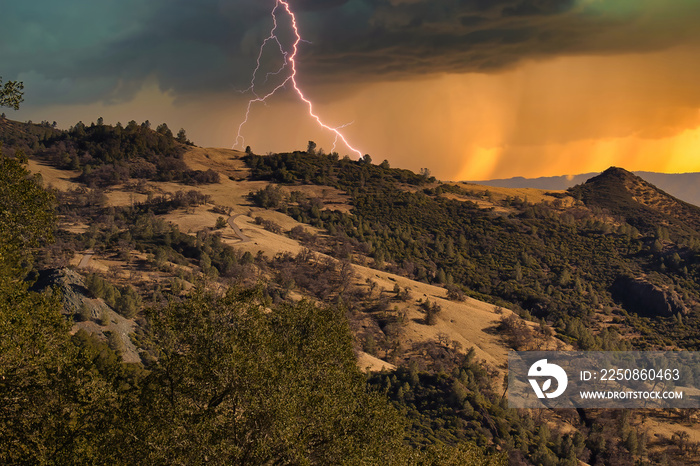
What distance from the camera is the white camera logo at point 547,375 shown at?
216 ft

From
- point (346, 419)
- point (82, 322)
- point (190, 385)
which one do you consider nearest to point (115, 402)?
point (190, 385)

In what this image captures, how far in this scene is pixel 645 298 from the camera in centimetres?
11094

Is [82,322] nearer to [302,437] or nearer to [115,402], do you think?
[115,402]

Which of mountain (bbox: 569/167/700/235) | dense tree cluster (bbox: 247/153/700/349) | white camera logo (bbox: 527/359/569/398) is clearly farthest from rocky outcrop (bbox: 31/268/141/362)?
mountain (bbox: 569/167/700/235)

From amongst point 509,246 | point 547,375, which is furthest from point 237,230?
point 509,246

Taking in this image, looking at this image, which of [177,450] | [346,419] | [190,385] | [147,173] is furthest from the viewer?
[147,173]

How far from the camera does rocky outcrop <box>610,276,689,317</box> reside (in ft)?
351

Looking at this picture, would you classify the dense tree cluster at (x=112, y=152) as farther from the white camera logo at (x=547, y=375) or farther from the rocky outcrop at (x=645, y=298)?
the rocky outcrop at (x=645, y=298)

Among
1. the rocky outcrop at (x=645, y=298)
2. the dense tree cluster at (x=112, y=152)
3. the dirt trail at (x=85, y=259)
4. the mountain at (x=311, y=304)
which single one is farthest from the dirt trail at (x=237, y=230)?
the rocky outcrop at (x=645, y=298)

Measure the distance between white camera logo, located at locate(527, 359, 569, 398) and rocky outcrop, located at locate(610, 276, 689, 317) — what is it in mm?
48279

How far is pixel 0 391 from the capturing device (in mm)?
14094

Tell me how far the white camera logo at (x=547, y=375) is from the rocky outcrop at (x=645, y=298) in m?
48.3

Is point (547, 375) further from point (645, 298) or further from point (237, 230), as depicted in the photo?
point (237, 230)

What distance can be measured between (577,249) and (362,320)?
78564mm
